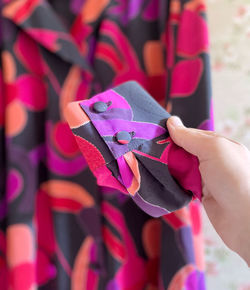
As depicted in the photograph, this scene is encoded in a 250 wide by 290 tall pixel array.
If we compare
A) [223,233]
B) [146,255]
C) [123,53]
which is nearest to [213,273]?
[146,255]

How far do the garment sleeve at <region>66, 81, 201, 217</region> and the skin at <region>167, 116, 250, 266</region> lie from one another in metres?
0.03

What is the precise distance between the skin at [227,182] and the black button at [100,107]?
0.13 meters

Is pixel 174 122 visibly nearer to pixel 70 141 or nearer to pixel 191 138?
pixel 191 138

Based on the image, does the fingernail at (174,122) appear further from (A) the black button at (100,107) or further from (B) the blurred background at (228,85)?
(B) the blurred background at (228,85)

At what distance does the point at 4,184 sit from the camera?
696mm

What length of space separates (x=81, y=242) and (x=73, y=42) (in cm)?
45

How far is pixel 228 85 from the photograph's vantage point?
81cm

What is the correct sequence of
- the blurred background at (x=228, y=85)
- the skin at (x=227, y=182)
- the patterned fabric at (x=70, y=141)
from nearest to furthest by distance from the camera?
the skin at (x=227, y=182) → the patterned fabric at (x=70, y=141) → the blurred background at (x=228, y=85)

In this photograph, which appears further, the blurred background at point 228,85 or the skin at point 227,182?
the blurred background at point 228,85

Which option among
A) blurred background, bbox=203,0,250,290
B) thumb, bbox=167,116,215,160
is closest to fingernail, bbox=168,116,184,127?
thumb, bbox=167,116,215,160

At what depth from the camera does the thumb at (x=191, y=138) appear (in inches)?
14.9

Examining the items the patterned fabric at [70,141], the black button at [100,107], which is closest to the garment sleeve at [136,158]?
the black button at [100,107]

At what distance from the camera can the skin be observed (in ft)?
1.11

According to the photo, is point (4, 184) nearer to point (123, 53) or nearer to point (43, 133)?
point (43, 133)
